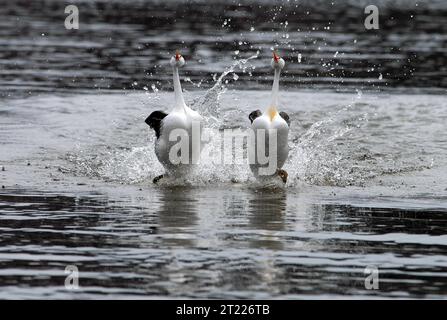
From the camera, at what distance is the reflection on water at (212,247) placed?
10.0 m

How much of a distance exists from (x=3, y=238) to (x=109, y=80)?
14.5 metres

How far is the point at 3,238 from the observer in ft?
39.0

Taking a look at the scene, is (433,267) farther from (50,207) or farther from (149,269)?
(50,207)

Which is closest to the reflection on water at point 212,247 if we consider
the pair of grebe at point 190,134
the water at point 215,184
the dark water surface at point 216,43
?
the water at point 215,184

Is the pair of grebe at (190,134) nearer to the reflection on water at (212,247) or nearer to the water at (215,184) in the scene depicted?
the water at (215,184)

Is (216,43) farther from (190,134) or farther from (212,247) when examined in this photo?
(212,247)

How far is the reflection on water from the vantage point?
10031mm

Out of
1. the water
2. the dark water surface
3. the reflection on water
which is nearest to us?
the reflection on water

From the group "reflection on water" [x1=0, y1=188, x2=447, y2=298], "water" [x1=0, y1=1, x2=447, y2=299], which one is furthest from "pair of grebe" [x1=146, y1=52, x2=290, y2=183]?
"reflection on water" [x1=0, y1=188, x2=447, y2=298]

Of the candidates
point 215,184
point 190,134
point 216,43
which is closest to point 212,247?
point 190,134

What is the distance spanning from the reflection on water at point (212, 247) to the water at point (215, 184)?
27 mm

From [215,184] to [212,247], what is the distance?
4.41m

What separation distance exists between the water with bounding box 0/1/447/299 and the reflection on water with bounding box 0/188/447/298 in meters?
0.03

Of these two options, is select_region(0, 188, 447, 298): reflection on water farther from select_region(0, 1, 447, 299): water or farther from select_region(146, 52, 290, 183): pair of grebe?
select_region(146, 52, 290, 183): pair of grebe
